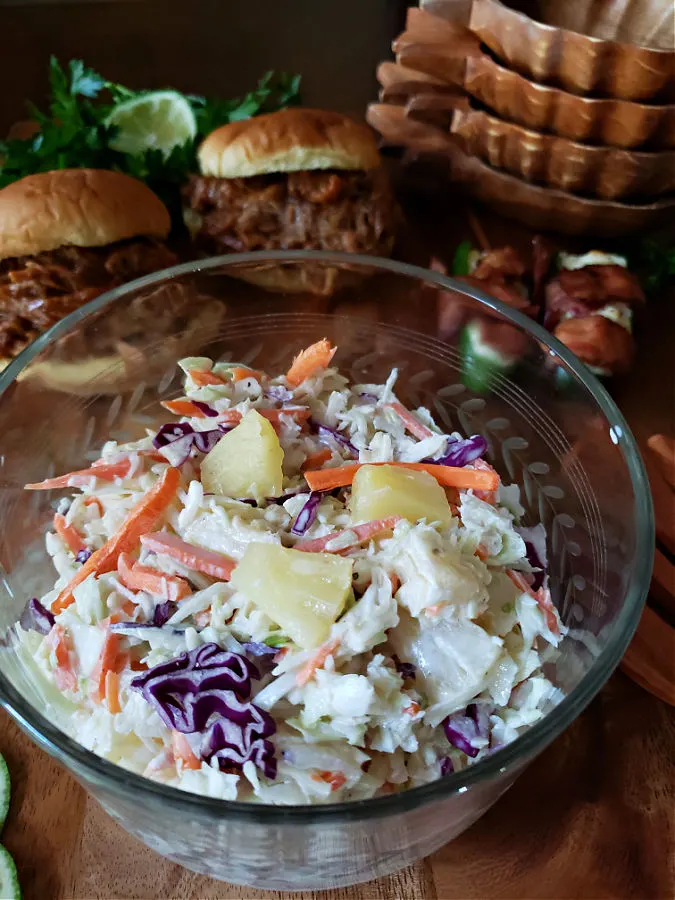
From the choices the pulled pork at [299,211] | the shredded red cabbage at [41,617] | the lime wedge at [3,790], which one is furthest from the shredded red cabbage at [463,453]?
the pulled pork at [299,211]

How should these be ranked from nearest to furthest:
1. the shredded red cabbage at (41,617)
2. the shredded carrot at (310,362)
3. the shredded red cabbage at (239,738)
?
the shredded red cabbage at (239,738) < the shredded red cabbage at (41,617) < the shredded carrot at (310,362)

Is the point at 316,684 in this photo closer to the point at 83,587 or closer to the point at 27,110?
the point at 83,587

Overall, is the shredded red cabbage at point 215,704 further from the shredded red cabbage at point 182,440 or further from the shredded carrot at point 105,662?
the shredded red cabbage at point 182,440

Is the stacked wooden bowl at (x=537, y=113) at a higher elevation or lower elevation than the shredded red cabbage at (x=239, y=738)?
higher

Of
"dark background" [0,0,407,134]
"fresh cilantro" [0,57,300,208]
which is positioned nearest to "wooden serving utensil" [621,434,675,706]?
"fresh cilantro" [0,57,300,208]

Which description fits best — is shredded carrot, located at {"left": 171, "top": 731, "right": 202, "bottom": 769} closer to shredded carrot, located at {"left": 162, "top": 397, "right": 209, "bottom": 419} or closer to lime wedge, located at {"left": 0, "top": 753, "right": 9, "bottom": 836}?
lime wedge, located at {"left": 0, "top": 753, "right": 9, "bottom": 836}

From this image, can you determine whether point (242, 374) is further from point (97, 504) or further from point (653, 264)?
point (653, 264)
